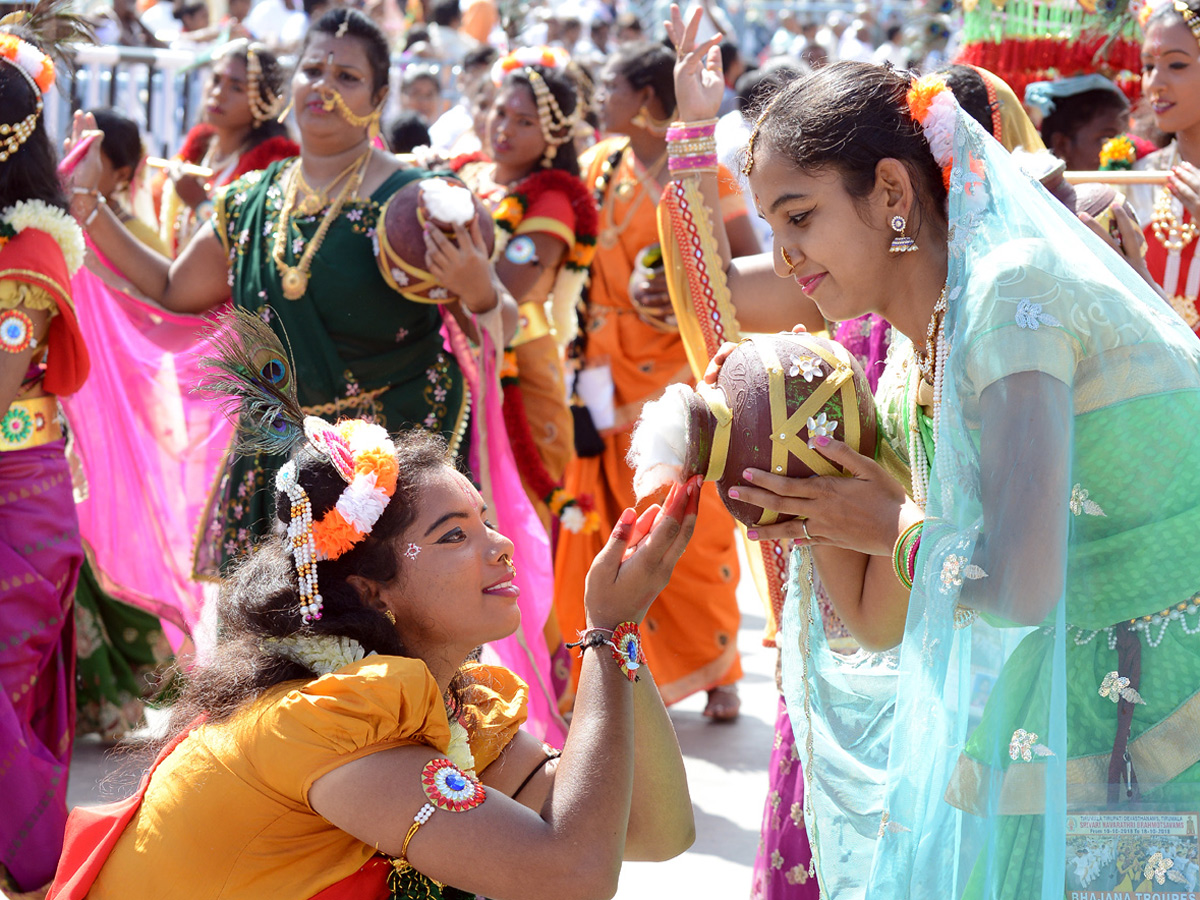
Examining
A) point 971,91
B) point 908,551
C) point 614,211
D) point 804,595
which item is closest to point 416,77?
point 614,211

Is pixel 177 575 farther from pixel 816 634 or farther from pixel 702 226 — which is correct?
pixel 816 634

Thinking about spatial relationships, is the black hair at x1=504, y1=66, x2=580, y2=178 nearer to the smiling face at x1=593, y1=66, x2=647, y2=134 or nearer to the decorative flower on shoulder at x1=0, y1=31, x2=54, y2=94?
the smiling face at x1=593, y1=66, x2=647, y2=134

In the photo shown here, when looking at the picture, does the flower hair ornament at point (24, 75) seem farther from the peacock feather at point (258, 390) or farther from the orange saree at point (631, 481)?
the orange saree at point (631, 481)

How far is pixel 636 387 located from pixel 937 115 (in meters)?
3.46

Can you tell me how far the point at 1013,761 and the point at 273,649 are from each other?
3.34 feet

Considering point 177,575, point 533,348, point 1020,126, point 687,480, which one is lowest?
point 177,575

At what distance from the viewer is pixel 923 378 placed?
2.06 meters

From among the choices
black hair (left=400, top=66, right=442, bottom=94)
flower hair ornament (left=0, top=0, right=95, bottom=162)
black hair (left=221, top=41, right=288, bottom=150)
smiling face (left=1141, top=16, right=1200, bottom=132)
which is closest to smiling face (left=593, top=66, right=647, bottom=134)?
black hair (left=221, top=41, right=288, bottom=150)

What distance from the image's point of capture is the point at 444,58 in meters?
10.6

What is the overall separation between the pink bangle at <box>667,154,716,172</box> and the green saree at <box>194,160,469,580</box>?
1041 mm

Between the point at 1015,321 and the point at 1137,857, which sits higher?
the point at 1015,321

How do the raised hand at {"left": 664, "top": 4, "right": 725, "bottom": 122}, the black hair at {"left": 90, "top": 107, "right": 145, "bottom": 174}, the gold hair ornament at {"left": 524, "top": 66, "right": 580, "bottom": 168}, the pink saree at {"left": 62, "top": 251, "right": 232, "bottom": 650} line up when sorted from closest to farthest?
the raised hand at {"left": 664, "top": 4, "right": 725, "bottom": 122}
the pink saree at {"left": 62, "top": 251, "right": 232, "bottom": 650}
the gold hair ornament at {"left": 524, "top": 66, "right": 580, "bottom": 168}
the black hair at {"left": 90, "top": 107, "right": 145, "bottom": 174}

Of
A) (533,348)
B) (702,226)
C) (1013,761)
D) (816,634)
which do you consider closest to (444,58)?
(533,348)

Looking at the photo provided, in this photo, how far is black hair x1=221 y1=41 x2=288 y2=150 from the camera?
5715 mm
